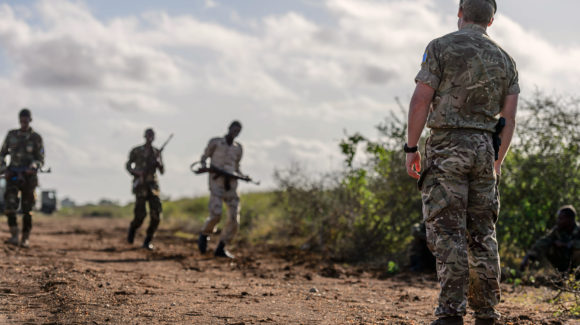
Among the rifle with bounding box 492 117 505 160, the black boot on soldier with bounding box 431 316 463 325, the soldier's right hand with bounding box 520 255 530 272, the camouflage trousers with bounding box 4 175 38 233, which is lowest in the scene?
the black boot on soldier with bounding box 431 316 463 325

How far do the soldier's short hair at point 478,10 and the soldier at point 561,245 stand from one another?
5.59 metres

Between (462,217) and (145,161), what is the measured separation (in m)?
8.81

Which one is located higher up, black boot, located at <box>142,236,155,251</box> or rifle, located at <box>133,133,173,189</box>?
Result: rifle, located at <box>133,133,173,189</box>

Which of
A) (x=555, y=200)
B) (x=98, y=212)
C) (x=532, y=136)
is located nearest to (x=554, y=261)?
(x=555, y=200)

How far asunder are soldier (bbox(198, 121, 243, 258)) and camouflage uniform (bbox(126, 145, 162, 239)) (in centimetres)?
130

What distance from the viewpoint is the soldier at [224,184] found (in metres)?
11.2

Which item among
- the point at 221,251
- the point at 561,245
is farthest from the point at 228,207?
the point at 561,245

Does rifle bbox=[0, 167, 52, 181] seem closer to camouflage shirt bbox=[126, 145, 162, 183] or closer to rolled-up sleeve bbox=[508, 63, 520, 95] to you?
camouflage shirt bbox=[126, 145, 162, 183]

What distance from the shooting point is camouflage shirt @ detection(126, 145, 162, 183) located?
476 inches

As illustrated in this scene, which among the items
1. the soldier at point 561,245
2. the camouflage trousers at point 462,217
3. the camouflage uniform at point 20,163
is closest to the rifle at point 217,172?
the camouflage uniform at point 20,163

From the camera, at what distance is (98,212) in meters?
38.1

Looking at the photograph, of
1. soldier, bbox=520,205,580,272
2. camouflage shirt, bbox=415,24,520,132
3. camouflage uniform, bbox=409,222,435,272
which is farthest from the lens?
camouflage uniform, bbox=409,222,435,272

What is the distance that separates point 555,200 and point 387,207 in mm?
2788

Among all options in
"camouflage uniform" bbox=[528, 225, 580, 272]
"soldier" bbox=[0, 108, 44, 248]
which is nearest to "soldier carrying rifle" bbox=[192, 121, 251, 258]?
"soldier" bbox=[0, 108, 44, 248]
